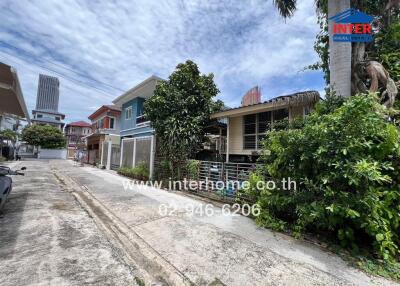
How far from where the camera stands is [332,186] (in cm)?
400

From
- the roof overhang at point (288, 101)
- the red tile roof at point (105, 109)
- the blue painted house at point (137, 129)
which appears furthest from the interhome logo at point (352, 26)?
the red tile roof at point (105, 109)

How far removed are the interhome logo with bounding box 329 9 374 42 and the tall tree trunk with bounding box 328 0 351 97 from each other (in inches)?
5.3

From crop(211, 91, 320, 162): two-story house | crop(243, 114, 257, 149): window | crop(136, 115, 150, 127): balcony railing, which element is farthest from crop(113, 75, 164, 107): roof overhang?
crop(243, 114, 257, 149): window

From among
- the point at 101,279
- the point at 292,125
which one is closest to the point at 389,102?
the point at 292,125

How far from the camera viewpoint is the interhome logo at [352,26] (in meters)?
6.25

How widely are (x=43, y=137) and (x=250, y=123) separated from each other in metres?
39.6

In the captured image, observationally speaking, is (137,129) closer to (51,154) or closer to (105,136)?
(105,136)

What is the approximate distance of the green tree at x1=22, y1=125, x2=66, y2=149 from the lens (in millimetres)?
35781

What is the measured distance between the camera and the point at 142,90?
15.5 metres

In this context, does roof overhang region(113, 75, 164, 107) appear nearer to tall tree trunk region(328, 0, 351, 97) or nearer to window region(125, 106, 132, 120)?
window region(125, 106, 132, 120)

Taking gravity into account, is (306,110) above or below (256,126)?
above

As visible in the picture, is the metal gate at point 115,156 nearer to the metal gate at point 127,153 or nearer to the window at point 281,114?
the metal gate at point 127,153

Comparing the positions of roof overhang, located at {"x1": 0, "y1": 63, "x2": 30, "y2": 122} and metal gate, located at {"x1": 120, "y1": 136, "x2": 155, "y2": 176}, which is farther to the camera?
metal gate, located at {"x1": 120, "y1": 136, "x2": 155, "y2": 176}

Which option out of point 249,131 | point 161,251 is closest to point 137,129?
point 249,131
